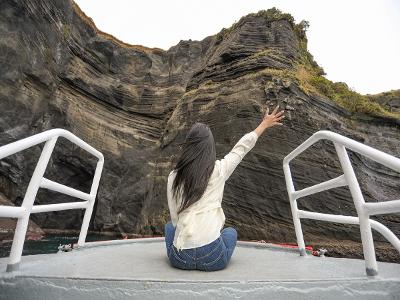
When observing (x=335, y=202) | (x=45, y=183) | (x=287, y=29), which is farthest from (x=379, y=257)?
(x=287, y=29)

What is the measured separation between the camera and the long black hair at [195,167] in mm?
2258

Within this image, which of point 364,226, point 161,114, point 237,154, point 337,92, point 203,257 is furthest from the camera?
point 161,114

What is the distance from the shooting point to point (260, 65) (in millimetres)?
12508

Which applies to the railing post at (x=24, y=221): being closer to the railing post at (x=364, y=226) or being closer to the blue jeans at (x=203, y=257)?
the blue jeans at (x=203, y=257)

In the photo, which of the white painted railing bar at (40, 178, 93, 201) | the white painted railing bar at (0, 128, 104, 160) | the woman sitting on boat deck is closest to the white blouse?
the woman sitting on boat deck

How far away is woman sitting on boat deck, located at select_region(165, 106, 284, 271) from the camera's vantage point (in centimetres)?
212

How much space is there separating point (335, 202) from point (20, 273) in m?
9.34

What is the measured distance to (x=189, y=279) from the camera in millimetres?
1696

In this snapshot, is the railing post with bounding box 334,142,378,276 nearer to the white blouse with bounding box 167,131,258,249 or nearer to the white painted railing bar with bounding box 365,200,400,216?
the white painted railing bar with bounding box 365,200,400,216

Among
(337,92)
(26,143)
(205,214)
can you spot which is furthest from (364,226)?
(337,92)

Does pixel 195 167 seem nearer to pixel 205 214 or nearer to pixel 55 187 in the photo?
pixel 205 214

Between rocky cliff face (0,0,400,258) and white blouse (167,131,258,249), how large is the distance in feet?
24.8

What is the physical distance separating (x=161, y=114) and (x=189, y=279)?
17.9 meters

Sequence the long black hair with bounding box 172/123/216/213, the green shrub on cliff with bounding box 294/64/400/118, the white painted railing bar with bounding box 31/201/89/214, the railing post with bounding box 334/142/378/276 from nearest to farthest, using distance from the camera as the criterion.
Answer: the railing post with bounding box 334/142/378/276
the white painted railing bar with bounding box 31/201/89/214
the long black hair with bounding box 172/123/216/213
the green shrub on cliff with bounding box 294/64/400/118
